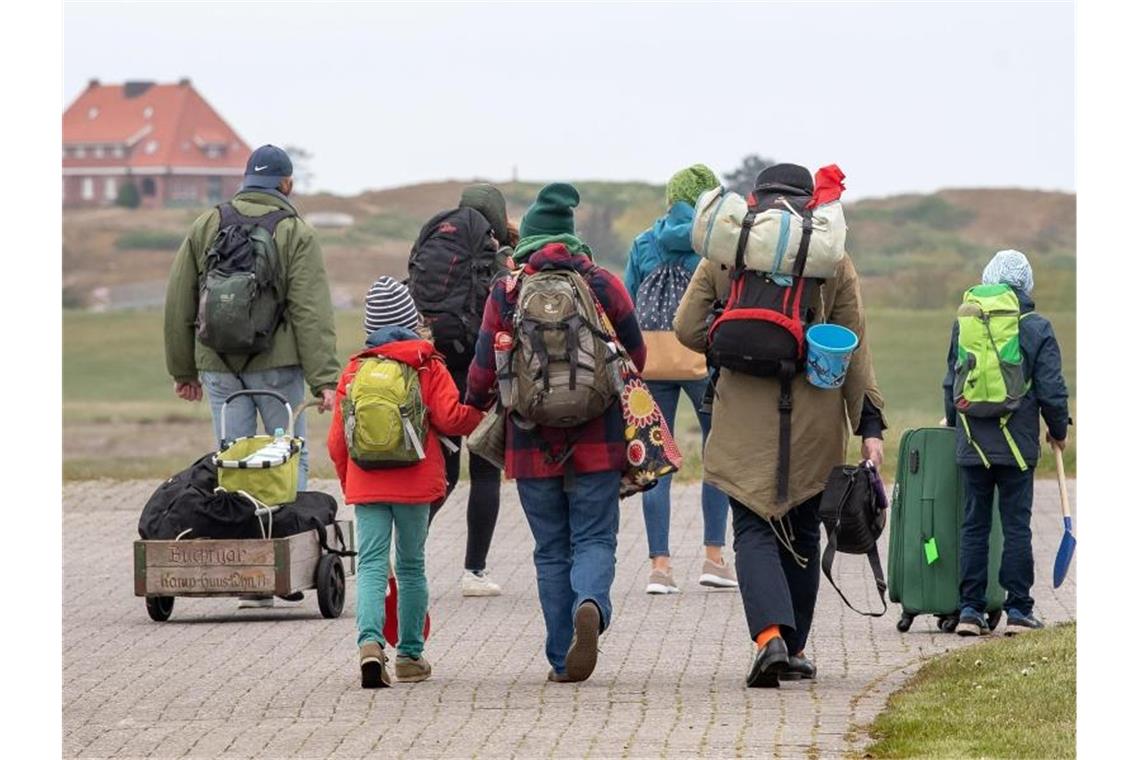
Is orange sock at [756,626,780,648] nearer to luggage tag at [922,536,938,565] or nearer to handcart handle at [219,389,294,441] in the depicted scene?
A: luggage tag at [922,536,938,565]

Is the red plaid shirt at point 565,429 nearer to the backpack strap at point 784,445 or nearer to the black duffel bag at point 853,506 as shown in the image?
the backpack strap at point 784,445

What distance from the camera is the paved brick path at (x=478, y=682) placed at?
7617mm

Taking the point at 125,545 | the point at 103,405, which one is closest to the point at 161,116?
the point at 103,405

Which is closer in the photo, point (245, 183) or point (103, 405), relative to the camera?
point (245, 183)

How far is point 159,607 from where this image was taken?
432 inches

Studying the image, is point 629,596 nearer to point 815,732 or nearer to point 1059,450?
point 1059,450

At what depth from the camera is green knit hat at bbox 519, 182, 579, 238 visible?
888 cm

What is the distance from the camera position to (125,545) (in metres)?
14.4

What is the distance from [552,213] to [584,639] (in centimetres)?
154

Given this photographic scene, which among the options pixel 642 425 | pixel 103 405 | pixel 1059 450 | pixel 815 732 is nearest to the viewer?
pixel 815 732

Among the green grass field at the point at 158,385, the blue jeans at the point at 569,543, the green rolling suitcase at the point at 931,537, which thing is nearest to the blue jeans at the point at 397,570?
the blue jeans at the point at 569,543

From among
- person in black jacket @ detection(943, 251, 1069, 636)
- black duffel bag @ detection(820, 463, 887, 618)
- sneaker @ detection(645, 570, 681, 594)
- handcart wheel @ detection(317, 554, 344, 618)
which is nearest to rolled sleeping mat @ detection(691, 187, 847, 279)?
black duffel bag @ detection(820, 463, 887, 618)

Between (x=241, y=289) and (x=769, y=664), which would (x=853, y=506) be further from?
(x=241, y=289)

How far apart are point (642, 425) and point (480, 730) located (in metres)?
1.43
